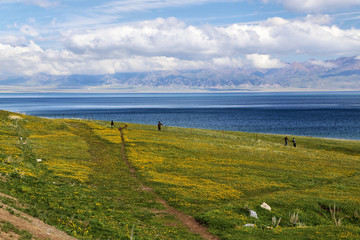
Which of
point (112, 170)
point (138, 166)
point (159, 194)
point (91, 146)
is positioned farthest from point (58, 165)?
point (91, 146)

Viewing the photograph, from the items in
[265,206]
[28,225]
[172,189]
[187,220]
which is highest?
[28,225]

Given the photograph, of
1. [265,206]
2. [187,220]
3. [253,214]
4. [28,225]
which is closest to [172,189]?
[187,220]

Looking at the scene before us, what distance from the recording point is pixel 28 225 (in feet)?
63.6

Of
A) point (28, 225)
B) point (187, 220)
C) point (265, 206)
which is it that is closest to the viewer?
point (28, 225)

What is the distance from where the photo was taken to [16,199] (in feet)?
80.5

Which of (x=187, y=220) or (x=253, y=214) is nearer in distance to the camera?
(x=187, y=220)

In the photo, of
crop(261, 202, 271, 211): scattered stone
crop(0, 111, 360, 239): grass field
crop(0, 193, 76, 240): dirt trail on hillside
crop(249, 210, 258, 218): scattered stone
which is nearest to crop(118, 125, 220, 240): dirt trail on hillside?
crop(0, 111, 360, 239): grass field

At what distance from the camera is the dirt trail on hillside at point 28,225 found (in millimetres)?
18153

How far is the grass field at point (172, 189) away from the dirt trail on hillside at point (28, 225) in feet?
3.21

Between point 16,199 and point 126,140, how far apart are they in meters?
45.0

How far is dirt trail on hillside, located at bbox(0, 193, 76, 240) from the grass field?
3.21 ft

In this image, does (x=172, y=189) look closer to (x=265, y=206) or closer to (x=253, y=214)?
(x=253, y=214)

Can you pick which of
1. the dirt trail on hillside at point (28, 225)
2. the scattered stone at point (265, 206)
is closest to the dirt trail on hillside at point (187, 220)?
the scattered stone at point (265, 206)

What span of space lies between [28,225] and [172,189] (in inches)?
718
